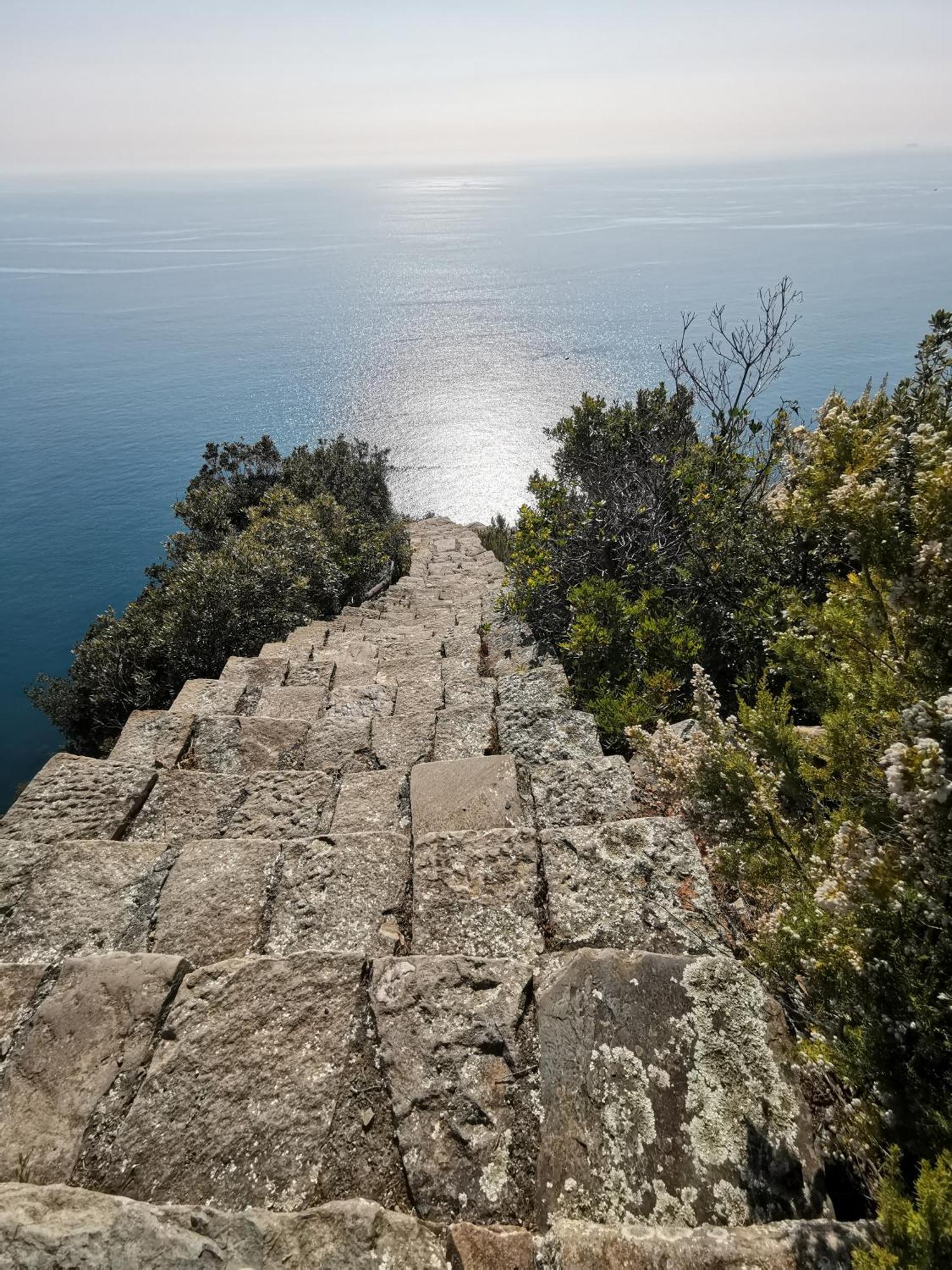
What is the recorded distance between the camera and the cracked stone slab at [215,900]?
307 centimetres

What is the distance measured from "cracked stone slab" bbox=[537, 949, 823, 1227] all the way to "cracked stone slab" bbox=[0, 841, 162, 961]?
2.12 m

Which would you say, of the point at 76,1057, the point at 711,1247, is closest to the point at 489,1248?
the point at 711,1247

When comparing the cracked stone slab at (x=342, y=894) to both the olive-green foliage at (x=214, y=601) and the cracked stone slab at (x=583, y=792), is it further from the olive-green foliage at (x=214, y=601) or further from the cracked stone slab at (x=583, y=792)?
the olive-green foliage at (x=214, y=601)

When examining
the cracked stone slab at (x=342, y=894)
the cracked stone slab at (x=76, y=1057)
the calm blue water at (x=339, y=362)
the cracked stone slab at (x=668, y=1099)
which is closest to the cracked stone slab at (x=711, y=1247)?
the cracked stone slab at (x=668, y=1099)

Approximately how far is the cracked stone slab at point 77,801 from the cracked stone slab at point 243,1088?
1.99 m

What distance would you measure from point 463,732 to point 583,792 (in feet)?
5.35

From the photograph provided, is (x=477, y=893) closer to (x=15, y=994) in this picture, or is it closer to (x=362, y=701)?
(x=15, y=994)

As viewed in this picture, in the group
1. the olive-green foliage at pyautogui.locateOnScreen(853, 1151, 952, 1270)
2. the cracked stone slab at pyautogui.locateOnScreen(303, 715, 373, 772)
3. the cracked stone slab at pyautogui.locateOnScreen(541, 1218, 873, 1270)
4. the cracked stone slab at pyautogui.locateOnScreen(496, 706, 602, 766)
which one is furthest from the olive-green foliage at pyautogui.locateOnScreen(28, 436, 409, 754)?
the olive-green foliage at pyautogui.locateOnScreen(853, 1151, 952, 1270)

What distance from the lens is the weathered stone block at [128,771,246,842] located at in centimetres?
416

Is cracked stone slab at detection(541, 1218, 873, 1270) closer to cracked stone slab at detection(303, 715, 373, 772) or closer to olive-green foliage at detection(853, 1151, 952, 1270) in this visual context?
olive-green foliage at detection(853, 1151, 952, 1270)

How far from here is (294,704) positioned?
20.0ft

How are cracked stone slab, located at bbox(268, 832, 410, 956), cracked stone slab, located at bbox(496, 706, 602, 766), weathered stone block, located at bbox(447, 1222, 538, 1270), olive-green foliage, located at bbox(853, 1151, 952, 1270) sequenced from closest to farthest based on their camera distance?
olive-green foliage, located at bbox(853, 1151, 952, 1270)
weathered stone block, located at bbox(447, 1222, 538, 1270)
cracked stone slab, located at bbox(268, 832, 410, 956)
cracked stone slab, located at bbox(496, 706, 602, 766)

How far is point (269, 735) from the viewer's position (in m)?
5.45

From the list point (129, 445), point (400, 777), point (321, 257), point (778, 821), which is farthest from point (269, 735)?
point (321, 257)
